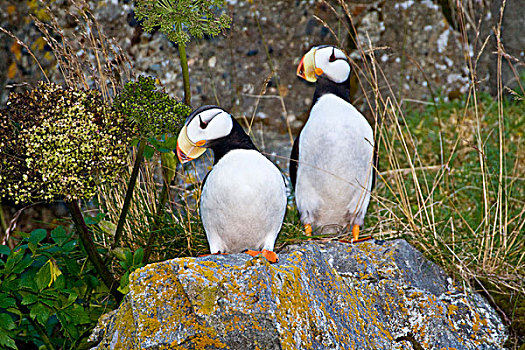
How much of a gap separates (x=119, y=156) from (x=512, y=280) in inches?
92.4

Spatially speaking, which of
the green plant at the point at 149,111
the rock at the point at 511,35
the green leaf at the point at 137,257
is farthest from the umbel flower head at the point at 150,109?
the rock at the point at 511,35

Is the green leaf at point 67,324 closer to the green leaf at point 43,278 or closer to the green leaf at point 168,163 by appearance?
the green leaf at point 43,278

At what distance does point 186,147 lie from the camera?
8.59ft

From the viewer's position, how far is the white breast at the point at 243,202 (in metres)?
2.55

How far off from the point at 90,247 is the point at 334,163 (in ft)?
4.36

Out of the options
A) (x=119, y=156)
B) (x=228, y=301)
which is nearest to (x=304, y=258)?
(x=228, y=301)

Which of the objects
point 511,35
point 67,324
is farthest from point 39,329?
point 511,35

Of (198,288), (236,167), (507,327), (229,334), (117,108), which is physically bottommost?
(507,327)

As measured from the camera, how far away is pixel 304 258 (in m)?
2.54

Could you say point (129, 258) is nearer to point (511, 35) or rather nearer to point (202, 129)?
point (202, 129)

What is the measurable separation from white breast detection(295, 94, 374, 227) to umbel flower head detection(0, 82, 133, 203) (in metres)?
1.02

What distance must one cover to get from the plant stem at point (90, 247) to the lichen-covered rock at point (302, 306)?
173mm

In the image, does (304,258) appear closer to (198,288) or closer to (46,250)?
(198,288)

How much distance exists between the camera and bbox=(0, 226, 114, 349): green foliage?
2702 mm
